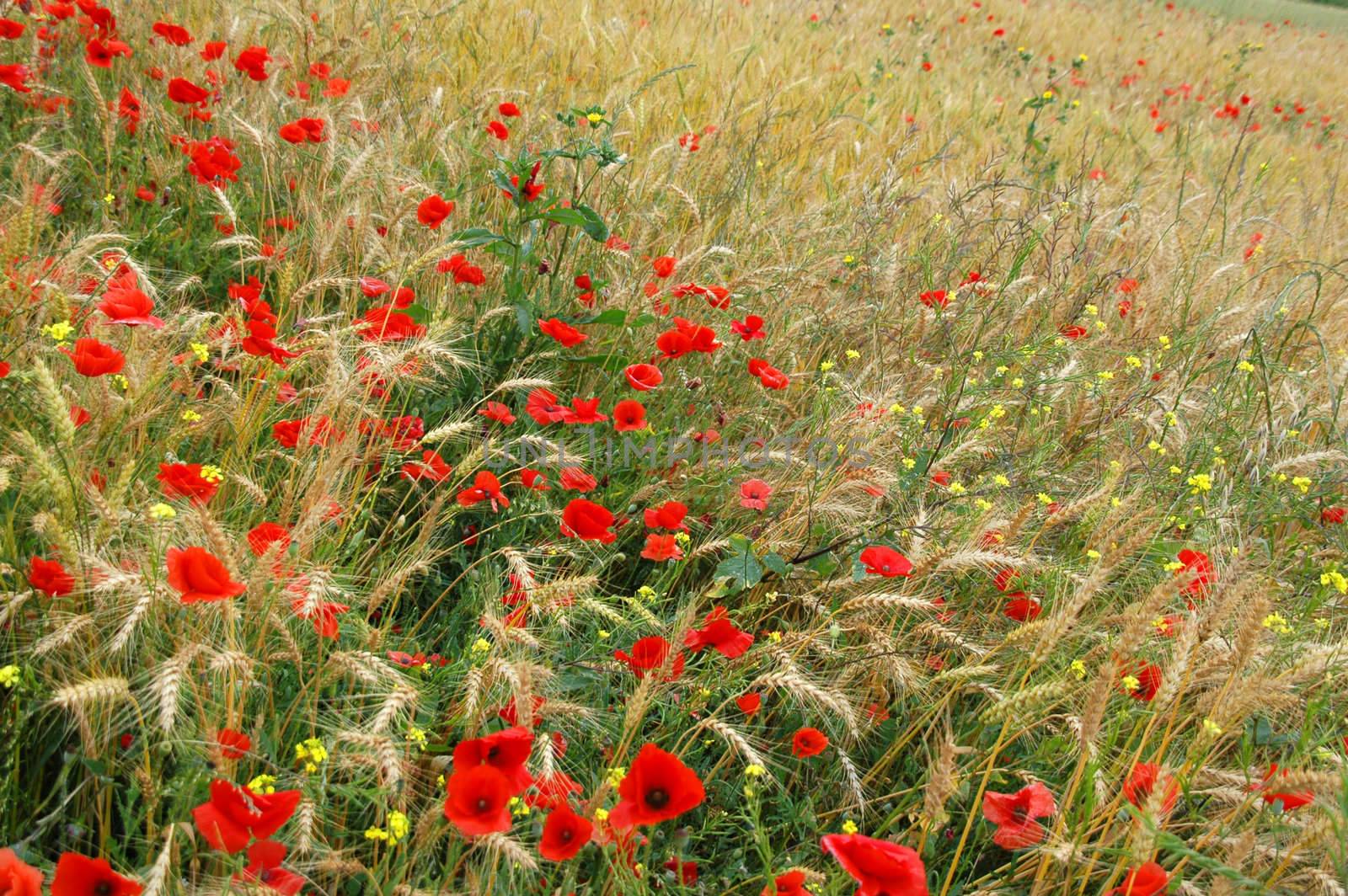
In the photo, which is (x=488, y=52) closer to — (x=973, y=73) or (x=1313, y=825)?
(x=1313, y=825)

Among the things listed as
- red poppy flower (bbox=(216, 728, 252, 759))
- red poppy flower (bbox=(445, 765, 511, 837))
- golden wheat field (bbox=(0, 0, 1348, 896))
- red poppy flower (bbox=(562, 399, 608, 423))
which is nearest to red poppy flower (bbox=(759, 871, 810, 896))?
golden wheat field (bbox=(0, 0, 1348, 896))

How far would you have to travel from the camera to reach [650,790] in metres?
1.19

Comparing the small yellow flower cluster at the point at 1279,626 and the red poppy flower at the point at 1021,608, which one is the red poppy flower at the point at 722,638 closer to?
the red poppy flower at the point at 1021,608

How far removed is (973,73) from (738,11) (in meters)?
2.11

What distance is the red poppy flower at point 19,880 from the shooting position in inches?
36.0

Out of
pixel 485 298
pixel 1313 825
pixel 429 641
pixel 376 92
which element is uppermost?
pixel 376 92

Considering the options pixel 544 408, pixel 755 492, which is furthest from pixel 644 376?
pixel 755 492

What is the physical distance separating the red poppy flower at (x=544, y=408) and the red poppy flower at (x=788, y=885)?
976 millimetres

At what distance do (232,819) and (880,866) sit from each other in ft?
2.53

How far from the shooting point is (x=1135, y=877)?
124cm

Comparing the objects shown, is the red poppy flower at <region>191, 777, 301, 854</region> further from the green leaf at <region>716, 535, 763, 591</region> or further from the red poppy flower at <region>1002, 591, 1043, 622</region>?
the red poppy flower at <region>1002, 591, 1043, 622</region>

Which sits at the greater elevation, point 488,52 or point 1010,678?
point 488,52

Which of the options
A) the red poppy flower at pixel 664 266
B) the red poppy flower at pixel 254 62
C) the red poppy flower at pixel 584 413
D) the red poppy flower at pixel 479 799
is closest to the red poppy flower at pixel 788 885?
the red poppy flower at pixel 479 799

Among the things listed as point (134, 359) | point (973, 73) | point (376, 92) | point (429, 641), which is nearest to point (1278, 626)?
point (429, 641)
